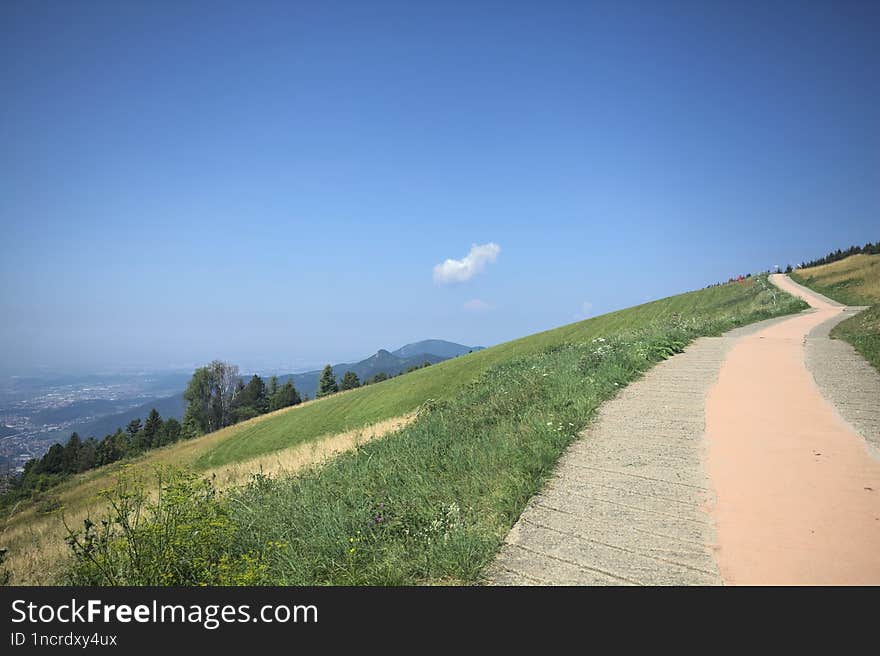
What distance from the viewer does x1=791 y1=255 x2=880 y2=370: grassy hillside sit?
40.3 ft

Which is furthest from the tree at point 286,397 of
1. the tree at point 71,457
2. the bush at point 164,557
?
the bush at point 164,557

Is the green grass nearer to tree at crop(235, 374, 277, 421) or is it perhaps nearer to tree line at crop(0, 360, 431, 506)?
tree line at crop(0, 360, 431, 506)

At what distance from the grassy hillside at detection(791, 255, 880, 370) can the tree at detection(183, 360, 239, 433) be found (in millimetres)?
87740

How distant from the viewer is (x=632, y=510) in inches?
187

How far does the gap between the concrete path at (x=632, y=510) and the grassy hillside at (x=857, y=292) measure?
5.51 meters

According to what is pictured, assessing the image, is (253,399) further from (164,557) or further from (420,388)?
(164,557)

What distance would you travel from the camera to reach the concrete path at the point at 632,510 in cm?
373

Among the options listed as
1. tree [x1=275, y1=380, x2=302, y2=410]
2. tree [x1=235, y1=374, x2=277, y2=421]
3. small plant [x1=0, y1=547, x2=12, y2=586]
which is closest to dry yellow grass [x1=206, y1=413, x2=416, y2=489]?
small plant [x1=0, y1=547, x2=12, y2=586]

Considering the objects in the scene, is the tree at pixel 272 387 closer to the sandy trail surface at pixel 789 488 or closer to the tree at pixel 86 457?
the tree at pixel 86 457

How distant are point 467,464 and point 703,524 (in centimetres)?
315

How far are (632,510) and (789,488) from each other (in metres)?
1.87

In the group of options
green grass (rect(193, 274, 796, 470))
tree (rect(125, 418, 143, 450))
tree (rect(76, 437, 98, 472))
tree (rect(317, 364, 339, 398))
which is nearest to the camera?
green grass (rect(193, 274, 796, 470))

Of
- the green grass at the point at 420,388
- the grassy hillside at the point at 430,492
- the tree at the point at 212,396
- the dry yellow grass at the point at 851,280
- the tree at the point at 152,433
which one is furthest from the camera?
the tree at the point at 212,396

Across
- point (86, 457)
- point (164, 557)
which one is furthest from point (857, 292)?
point (86, 457)
